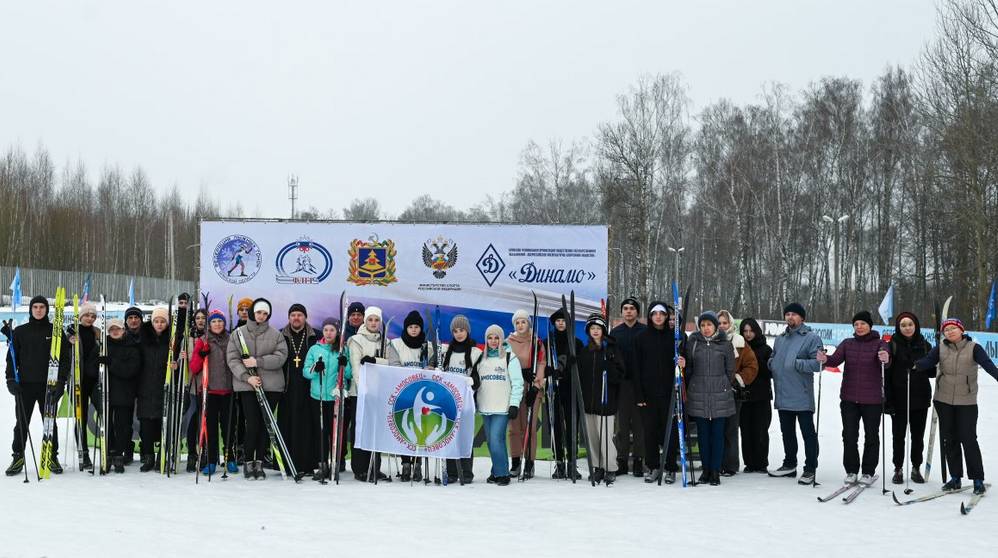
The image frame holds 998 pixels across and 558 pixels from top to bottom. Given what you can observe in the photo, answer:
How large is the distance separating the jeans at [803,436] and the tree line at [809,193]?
16.9m

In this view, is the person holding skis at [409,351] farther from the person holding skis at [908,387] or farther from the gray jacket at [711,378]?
the person holding skis at [908,387]

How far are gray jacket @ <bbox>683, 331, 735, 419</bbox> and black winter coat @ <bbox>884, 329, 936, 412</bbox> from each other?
51.2 inches

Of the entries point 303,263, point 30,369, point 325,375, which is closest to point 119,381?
point 30,369

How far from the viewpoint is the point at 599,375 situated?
23.9ft

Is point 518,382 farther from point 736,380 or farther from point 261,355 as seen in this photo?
point 261,355

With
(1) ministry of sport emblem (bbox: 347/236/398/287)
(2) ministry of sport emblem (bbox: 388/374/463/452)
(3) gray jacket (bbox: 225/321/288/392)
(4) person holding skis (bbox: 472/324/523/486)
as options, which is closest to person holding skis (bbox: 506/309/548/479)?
(4) person holding skis (bbox: 472/324/523/486)

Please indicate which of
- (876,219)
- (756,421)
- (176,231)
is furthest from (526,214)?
(756,421)

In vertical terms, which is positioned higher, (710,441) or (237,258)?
(237,258)

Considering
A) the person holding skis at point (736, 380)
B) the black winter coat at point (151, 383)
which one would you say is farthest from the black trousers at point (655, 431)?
the black winter coat at point (151, 383)

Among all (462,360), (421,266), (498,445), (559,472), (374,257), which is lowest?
(559,472)

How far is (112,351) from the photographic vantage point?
24.0 feet

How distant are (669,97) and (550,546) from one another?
27592mm

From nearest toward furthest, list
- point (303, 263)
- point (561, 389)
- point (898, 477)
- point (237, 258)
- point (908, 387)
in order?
point (908, 387), point (898, 477), point (561, 389), point (237, 258), point (303, 263)

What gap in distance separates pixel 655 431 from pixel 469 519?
219cm
